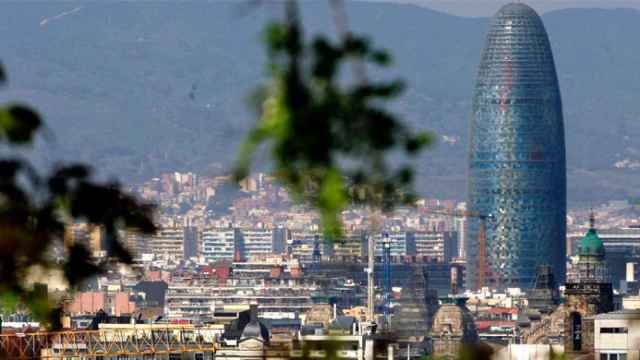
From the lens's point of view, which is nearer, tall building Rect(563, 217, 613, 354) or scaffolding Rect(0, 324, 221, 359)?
scaffolding Rect(0, 324, 221, 359)

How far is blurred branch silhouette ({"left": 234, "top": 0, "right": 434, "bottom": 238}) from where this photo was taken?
664 cm

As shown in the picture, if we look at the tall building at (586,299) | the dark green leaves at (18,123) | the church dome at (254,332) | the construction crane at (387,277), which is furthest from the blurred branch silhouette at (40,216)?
the construction crane at (387,277)

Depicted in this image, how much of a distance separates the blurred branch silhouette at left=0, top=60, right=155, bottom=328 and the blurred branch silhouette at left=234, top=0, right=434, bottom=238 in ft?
2.42

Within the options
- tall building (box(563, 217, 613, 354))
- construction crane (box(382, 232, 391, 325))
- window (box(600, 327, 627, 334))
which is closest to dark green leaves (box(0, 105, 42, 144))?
window (box(600, 327, 627, 334))

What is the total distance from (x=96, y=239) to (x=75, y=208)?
570mm

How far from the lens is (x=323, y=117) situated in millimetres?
6672

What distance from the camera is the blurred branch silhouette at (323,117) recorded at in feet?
21.8

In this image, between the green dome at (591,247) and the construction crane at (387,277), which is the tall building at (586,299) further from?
the construction crane at (387,277)

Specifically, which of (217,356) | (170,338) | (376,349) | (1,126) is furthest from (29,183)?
(170,338)

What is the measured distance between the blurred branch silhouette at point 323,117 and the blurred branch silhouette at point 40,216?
2.42ft

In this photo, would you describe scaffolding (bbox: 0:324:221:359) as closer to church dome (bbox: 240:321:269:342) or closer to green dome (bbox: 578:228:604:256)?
church dome (bbox: 240:321:269:342)

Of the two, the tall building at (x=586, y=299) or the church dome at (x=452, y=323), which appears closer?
the tall building at (x=586, y=299)

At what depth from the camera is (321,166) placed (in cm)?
667

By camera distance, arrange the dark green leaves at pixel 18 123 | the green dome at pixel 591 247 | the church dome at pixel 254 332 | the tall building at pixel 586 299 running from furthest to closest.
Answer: the green dome at pixel 591 247 → the church dome at pixel 254 332 → the tall building at pixel 586 299 → the dark green leaves at pixel 18 123
